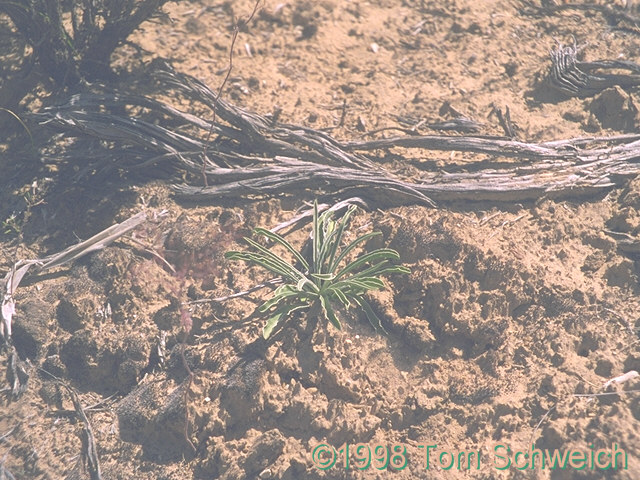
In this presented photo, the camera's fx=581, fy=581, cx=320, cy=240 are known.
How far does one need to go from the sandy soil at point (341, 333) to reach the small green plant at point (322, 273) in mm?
122

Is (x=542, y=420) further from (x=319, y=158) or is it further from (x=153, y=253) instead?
(x=153, y=253)

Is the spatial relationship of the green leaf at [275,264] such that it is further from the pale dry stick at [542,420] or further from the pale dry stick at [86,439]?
the pale dry stick at [542,420]

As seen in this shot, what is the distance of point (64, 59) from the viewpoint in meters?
3.65

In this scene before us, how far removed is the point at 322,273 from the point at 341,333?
34cm

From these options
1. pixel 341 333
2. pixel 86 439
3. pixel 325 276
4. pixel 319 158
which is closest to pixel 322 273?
pixel 325 276

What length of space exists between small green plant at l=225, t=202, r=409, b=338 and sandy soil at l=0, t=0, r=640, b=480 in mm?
122

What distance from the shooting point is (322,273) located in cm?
307

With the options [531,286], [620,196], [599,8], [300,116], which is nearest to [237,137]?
[300,116]

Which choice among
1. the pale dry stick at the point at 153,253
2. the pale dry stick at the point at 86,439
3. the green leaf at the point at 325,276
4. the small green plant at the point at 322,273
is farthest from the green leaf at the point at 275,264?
the pale dry stick at the point at 86,439

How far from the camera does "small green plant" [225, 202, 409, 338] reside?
2.88m

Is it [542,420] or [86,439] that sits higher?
[542,420]

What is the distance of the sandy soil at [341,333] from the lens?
2.68m

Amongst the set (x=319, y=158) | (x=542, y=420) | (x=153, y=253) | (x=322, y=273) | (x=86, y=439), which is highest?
(x=319, y=158)

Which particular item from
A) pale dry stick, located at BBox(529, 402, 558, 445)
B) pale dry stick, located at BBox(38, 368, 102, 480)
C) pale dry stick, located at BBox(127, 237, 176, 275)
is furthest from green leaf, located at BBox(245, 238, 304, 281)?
pale dry stick, located at BBox(529, 402, 558, 445)
